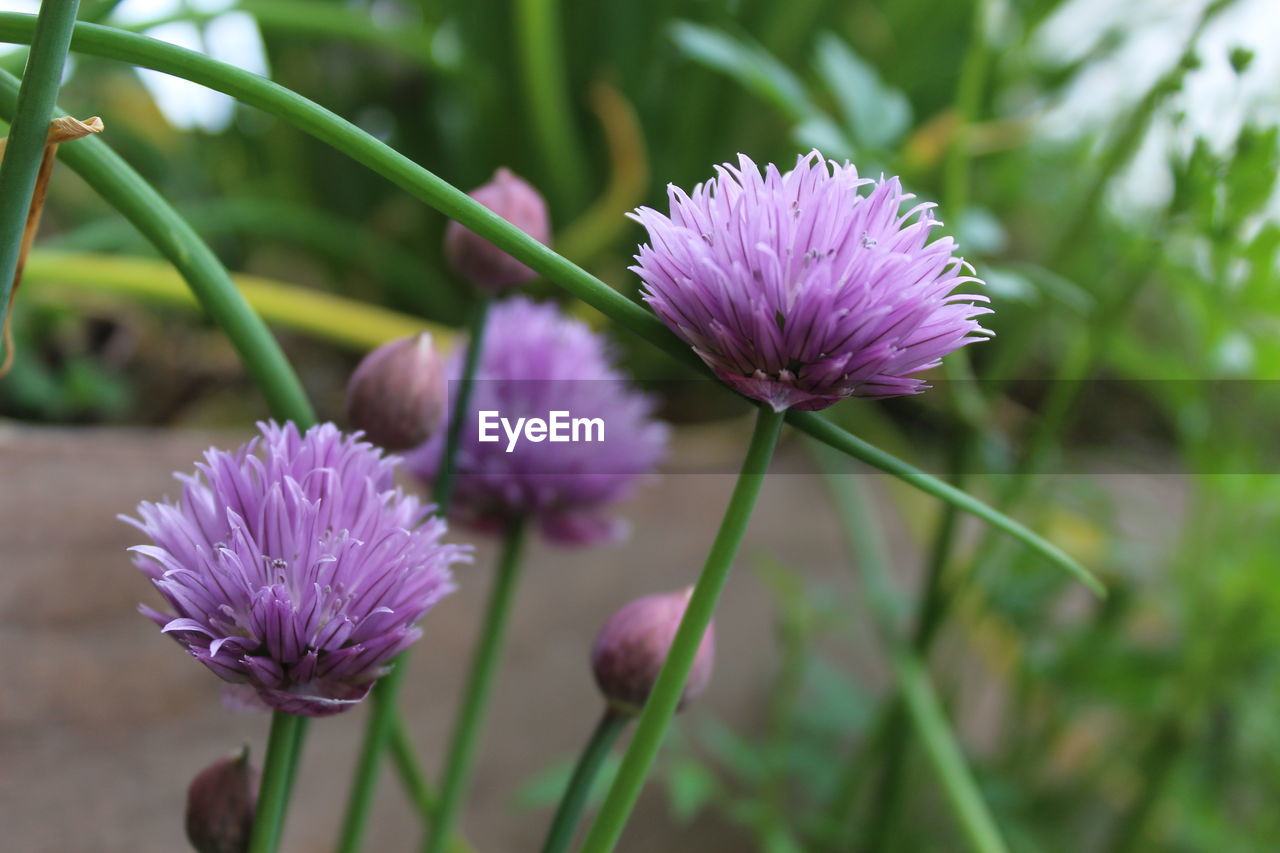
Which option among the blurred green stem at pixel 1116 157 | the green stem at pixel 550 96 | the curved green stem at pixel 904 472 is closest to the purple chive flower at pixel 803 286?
the curved green stem at pixel 904 472

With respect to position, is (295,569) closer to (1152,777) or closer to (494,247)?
(494,247)

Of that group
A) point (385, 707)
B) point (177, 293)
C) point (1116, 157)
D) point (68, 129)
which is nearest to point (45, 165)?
point (68, 129)

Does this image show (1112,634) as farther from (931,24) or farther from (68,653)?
(68,653)

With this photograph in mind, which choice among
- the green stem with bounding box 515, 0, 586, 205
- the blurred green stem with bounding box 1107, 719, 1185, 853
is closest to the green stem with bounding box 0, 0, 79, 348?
the green stem with bounding box 515, 0, 586, 205

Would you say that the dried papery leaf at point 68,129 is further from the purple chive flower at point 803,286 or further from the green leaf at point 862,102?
the green leaf at point 862,102

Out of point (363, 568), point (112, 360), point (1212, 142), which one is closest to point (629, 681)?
point (363, 568)
